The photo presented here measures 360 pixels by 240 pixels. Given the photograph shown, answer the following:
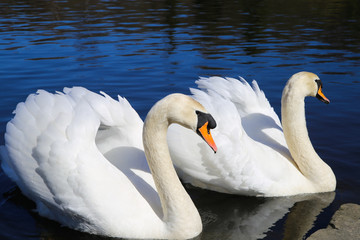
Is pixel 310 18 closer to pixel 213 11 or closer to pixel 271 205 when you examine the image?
pixel 213 11

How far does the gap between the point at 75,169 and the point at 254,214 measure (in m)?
2.20

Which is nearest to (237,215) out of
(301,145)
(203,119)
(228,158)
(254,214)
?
(254,214)

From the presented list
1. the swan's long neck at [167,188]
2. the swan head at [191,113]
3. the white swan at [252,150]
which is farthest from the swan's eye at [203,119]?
the white swan at [252,150]

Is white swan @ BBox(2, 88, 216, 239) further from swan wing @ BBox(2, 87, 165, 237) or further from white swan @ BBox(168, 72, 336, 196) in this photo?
white swan @ BBox(168, 72, 336, 196)

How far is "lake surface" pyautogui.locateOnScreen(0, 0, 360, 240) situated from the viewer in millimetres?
Answer: 5812

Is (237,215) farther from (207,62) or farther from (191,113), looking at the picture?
(207,62)

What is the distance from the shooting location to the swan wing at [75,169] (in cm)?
473

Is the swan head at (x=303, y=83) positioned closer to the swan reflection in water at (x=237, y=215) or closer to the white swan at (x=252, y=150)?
the white swan at (x=252, y=150)

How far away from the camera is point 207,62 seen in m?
14.0

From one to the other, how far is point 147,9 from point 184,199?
23792 millimetres

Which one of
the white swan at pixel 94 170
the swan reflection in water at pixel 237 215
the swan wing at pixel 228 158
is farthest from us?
the swan wing at pixel 228 158

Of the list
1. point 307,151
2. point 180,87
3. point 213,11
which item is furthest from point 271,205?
point 213,11

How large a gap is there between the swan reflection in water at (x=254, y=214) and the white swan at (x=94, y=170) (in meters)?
0.50

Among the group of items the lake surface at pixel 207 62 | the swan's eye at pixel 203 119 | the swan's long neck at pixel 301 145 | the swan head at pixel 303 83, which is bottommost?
the lake surface at pixel 207 62
